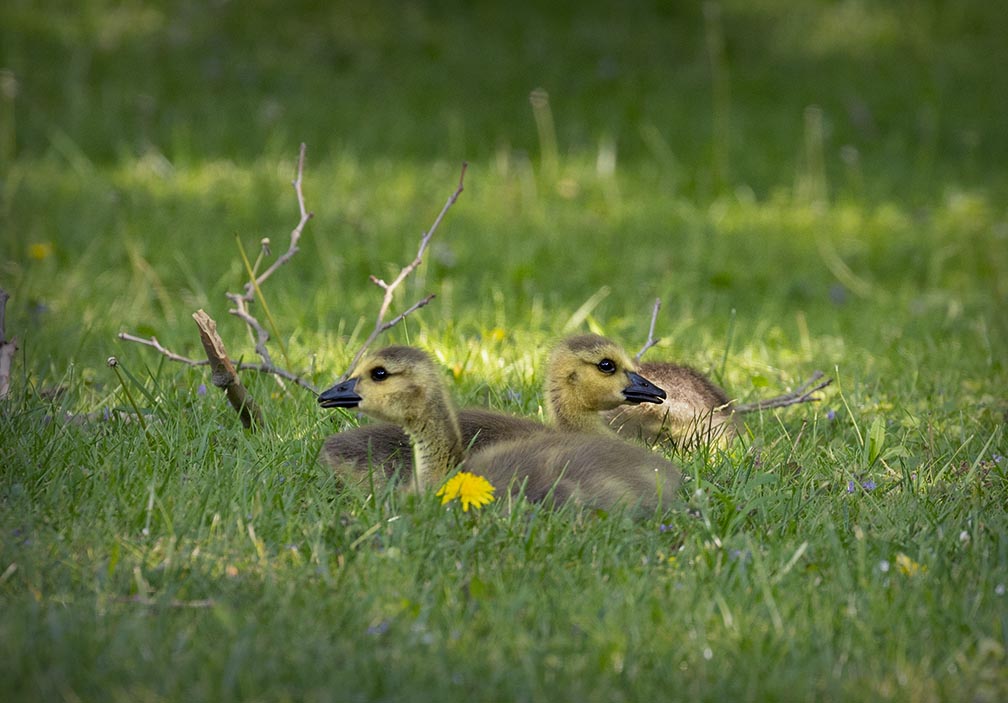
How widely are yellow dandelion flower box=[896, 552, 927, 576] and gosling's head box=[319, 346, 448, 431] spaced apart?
4.70 ft

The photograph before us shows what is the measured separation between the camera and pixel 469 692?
2.84m

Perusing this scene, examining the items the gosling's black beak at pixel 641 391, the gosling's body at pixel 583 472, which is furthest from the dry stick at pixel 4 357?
the gosling's black beak at pixel 641 391

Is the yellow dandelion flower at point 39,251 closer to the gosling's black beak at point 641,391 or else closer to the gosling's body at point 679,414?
the gosling's body at point 679,414

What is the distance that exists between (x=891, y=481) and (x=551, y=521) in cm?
130

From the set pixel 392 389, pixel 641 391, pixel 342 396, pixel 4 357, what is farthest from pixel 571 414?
pixel 4 357

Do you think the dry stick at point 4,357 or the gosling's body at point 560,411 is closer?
the gosling's body at point 560,411

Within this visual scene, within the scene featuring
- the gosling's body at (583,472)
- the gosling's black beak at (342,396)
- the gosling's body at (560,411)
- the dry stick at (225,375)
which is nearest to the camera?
the gosling's body at (583,472)

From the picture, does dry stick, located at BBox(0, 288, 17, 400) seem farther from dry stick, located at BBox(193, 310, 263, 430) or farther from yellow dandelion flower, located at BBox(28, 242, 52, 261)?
yellow dandelion flower, located at BBox(28, 242, 52, 261)

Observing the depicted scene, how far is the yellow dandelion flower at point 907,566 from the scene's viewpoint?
3428 millimetres

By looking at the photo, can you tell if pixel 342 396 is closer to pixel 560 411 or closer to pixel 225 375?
pixel 225 375

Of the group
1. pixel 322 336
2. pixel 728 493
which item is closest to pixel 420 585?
pixel 728 493

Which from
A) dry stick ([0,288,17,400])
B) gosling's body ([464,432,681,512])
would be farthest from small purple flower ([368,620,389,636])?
dry stick ([0,288,17,400])

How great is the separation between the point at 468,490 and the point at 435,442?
41cm

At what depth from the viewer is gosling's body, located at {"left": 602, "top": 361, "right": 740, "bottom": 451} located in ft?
14.9
